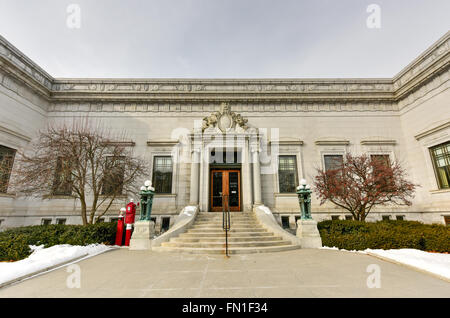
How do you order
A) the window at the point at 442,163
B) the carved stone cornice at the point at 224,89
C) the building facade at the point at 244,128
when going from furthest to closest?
1. the carved stone cornice at the point at 224,89
2. the building facade at the point at 244,128
3. the window at the point at 442,163

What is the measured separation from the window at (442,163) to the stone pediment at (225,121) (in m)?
11.5

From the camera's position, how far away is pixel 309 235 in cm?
853

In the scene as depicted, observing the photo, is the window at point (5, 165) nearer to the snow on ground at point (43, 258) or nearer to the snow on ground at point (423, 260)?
the snow on ground at point (43, 258)

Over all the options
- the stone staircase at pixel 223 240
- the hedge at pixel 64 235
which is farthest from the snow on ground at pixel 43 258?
the stone staircase at pixel 223 240

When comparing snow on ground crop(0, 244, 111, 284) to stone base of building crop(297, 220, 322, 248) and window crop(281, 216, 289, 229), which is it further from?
window crop(281, 216, 289, 229)

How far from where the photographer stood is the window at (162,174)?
43.1 ft

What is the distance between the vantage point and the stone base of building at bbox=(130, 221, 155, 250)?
816cm

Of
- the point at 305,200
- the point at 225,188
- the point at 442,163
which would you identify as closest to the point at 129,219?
the point at 225,188

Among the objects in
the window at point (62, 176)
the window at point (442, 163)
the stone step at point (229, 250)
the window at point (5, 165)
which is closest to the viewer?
the stone step at point (229, 250)

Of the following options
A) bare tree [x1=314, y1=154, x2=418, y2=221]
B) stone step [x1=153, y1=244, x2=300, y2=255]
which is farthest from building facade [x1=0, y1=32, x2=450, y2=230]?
stone step [x1=153, y1=244, x2=300, y2=255]

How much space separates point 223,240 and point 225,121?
304 inches

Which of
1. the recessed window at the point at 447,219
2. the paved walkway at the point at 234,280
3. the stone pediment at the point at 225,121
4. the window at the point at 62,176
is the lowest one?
the paved walkway at the point at 234,280

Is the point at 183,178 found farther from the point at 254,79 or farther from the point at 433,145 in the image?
the point at 433,145

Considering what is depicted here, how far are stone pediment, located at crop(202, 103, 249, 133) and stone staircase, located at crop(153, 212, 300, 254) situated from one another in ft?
19.3
